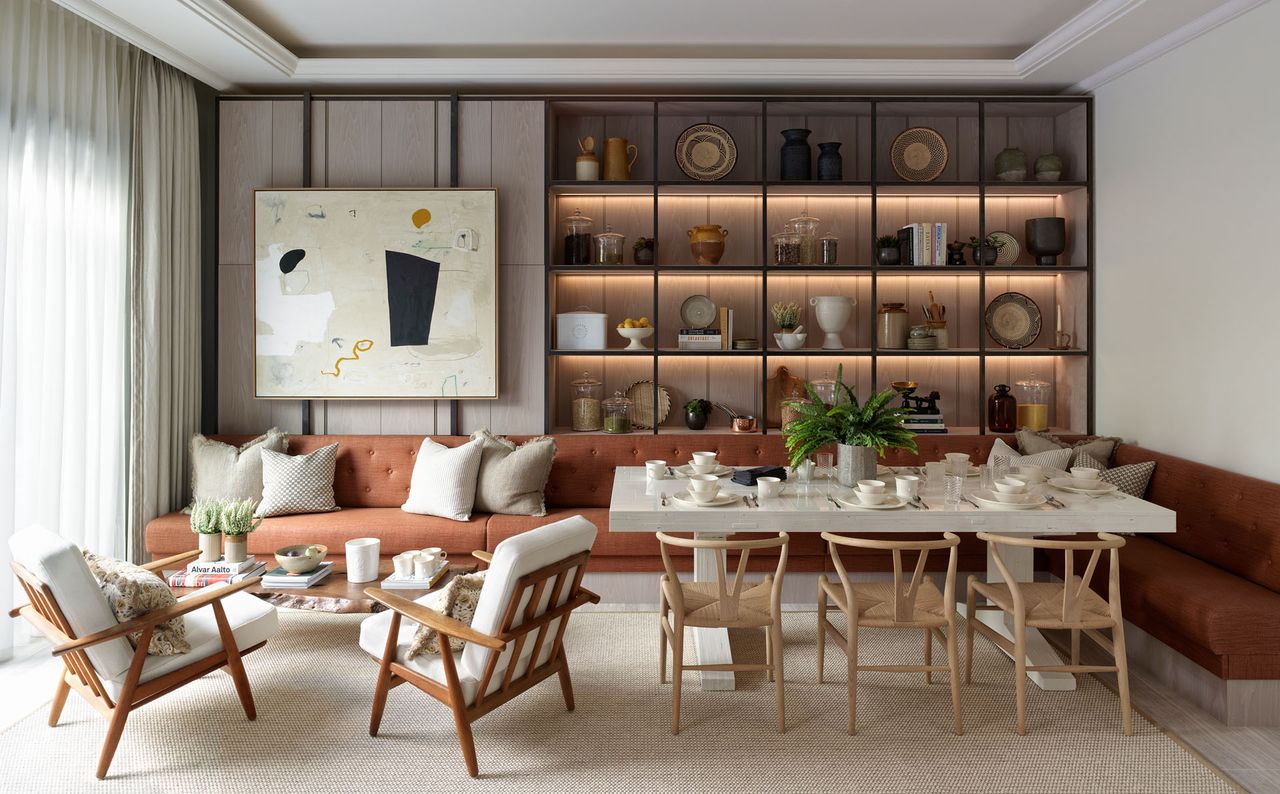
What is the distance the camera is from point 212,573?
327 centimetres

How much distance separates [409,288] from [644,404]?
160 cm

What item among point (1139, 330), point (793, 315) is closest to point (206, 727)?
point (793, 315)

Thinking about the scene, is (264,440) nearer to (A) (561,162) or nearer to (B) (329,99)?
(B) (329,99)

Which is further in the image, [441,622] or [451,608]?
[451,608]

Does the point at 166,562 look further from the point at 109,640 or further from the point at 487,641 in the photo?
the point at 487,641

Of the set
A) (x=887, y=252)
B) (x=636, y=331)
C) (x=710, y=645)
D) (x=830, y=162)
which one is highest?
(x=830, y=162)

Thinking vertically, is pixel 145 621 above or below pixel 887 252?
below

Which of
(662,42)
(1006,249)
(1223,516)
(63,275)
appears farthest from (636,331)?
(1223,516)

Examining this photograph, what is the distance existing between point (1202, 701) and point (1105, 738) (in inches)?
21.7

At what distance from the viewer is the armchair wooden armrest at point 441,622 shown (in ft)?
8.12

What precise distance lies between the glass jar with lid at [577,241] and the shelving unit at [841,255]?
0.40 ft

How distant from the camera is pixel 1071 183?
4.80 metres

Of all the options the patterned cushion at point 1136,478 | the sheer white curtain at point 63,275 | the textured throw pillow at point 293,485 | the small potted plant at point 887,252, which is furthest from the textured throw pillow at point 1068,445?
the sheer white curtain at point 63,275

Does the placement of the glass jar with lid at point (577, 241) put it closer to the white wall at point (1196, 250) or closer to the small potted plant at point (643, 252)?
the small potted plant at point (643, 252)
